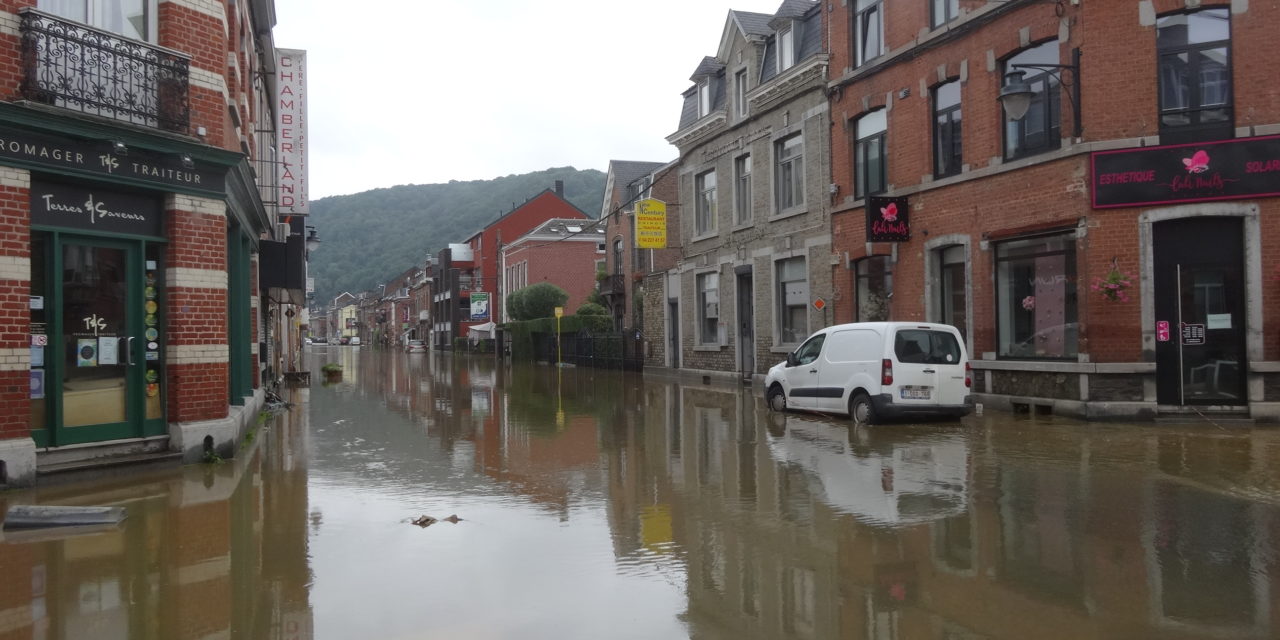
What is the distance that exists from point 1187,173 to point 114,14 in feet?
50.1

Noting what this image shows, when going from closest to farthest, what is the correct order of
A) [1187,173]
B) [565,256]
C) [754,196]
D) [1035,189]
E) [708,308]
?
[1187,173] → [1035,189] → [754,196] → [708,308] → [565,256]

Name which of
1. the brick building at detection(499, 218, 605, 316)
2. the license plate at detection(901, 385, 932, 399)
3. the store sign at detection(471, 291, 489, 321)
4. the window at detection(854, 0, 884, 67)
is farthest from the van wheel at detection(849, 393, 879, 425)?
the store sign at detection(471, 291, 489, 321)

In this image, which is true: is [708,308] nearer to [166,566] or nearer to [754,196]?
[754,196]

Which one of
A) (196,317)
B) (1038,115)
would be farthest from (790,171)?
(196,317)

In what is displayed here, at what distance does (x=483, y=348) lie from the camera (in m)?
71.1

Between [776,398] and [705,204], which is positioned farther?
[705,204]

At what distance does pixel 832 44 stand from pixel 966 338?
325 inches

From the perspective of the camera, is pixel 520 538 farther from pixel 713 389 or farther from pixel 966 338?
pixel 713 389

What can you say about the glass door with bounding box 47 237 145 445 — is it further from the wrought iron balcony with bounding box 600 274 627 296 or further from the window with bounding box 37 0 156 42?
the wrought iron balcony with bounding box 600 274 627 296

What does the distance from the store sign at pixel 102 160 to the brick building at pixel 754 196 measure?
15.1 m

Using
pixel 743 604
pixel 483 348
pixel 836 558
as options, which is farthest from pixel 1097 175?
pixel 483 348

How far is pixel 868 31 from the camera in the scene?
20.6 metres

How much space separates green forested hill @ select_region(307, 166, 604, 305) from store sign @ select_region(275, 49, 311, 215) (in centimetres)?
6617

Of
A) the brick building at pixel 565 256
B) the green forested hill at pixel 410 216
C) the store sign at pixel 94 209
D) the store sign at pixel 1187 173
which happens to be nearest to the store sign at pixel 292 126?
the store sign at pixel 94 209
